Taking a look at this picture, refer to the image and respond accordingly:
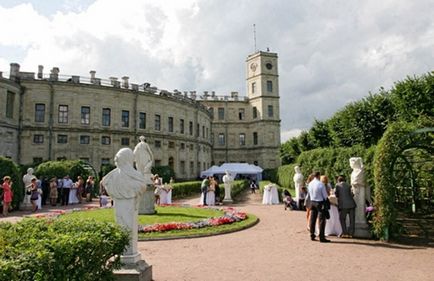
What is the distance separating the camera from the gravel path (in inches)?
262

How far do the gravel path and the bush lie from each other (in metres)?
2.17

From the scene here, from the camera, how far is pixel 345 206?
10.5 metres

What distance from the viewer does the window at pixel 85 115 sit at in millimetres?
37894

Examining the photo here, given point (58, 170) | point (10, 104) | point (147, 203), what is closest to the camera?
point (147, 203)

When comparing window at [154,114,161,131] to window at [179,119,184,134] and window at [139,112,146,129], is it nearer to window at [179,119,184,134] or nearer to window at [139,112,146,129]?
window at [139,112,146,129]

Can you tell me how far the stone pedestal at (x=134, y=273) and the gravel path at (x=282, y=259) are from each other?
592 mm

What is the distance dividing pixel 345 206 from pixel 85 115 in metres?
33.7

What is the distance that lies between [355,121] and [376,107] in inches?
55.9

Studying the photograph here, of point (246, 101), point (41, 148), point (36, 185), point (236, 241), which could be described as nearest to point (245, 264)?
point (236, 241)

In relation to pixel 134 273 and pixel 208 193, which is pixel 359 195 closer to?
pixel 134 273

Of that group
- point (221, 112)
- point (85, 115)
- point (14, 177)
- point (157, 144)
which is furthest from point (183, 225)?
point (221, 112)

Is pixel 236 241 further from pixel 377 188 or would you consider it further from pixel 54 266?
pixel 54 266

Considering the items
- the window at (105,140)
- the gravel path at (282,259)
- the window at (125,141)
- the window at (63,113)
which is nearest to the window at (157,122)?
the window at (125,141)

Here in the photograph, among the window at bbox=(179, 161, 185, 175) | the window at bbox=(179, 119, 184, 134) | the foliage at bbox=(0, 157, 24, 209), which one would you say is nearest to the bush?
the foliage at bbox=(0, 157, 24, 209)
